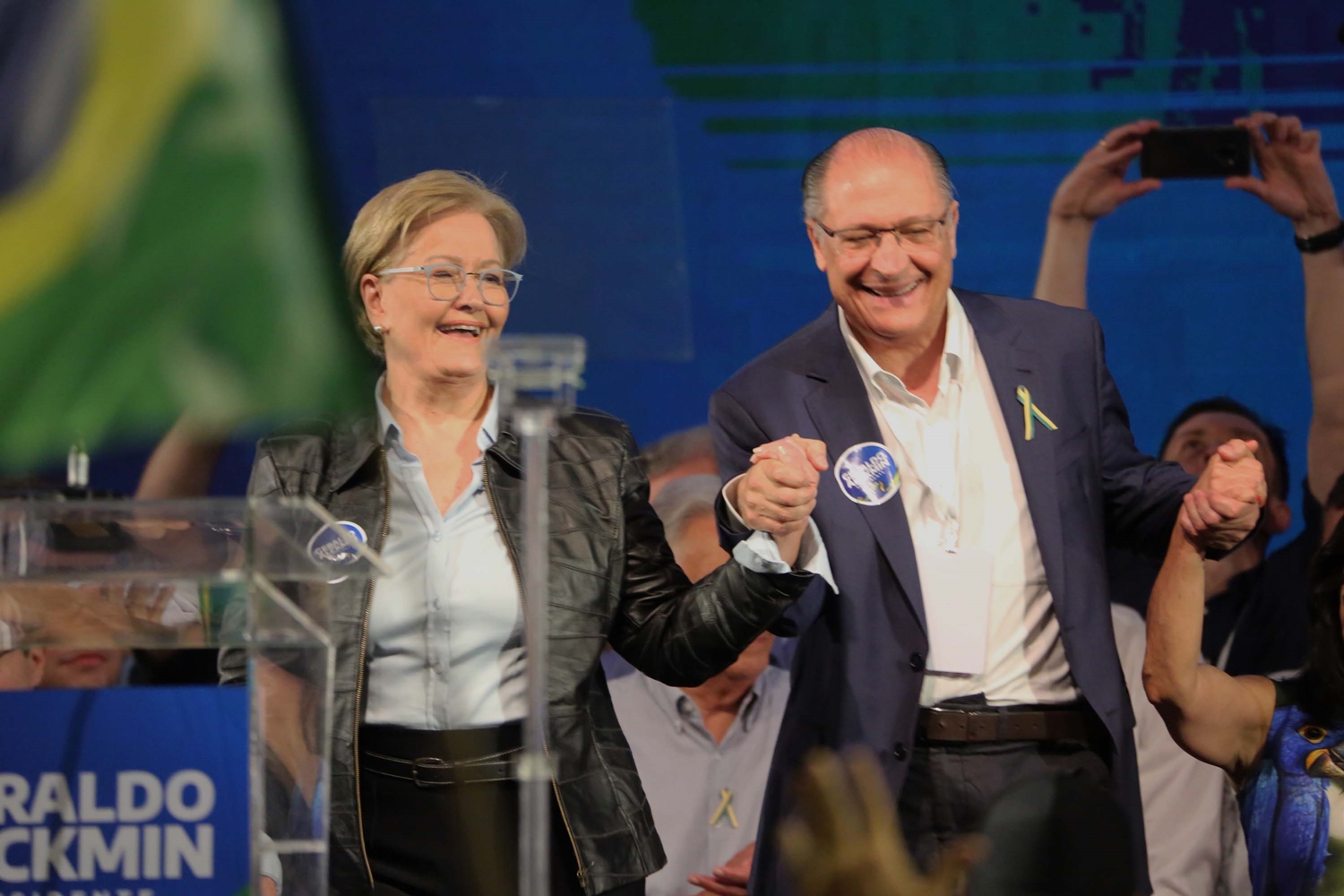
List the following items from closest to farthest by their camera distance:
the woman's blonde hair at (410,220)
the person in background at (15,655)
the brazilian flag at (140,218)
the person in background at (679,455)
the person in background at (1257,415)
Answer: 1. the person in background at (15,655)
2. the woman's blonde hair at (410,220)
3. the brazilian flag at (140,218)
4. the person in background at (1257,415)
5. the person in background at (679,455)

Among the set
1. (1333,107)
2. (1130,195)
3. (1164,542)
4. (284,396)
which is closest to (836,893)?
(1164,542)

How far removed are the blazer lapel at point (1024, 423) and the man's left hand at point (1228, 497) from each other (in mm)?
214

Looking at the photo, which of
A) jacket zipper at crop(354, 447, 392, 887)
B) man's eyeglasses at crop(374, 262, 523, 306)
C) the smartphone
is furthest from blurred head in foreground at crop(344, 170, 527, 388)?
the smartphone

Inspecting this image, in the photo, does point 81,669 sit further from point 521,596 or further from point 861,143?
point 861,143

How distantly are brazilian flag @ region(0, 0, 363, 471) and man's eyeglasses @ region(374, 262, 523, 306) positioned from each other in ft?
3.35

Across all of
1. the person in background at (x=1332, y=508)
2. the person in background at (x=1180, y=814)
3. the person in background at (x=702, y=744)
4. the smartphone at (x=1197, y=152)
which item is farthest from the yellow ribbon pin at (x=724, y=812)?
the smartphone at (x=1197, y=152)

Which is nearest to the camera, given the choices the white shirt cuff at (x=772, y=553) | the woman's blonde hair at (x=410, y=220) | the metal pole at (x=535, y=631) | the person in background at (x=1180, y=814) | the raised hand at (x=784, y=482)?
the metal pole at (x=535, y=631)

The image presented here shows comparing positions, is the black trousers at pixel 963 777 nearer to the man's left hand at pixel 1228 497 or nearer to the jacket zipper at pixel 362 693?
the man's left hand at pixel 1228 497

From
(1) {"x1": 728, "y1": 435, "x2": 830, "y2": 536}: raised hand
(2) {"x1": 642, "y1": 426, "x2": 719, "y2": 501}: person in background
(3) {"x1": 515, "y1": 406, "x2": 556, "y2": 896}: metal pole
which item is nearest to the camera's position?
(3) {"x1": 515, "y1": 406, "x2": 556, "y2": 896}: metal pole

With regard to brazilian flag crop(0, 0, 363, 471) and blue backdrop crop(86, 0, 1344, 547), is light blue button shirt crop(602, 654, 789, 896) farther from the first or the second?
brazilian flag crop(0, 0, 363, 471)

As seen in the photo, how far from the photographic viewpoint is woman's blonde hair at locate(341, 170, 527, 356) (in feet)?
8.13

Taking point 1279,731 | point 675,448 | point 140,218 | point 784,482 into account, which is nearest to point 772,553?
point 784,482

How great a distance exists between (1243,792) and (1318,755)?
147 millimetres

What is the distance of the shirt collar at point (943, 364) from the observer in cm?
265
